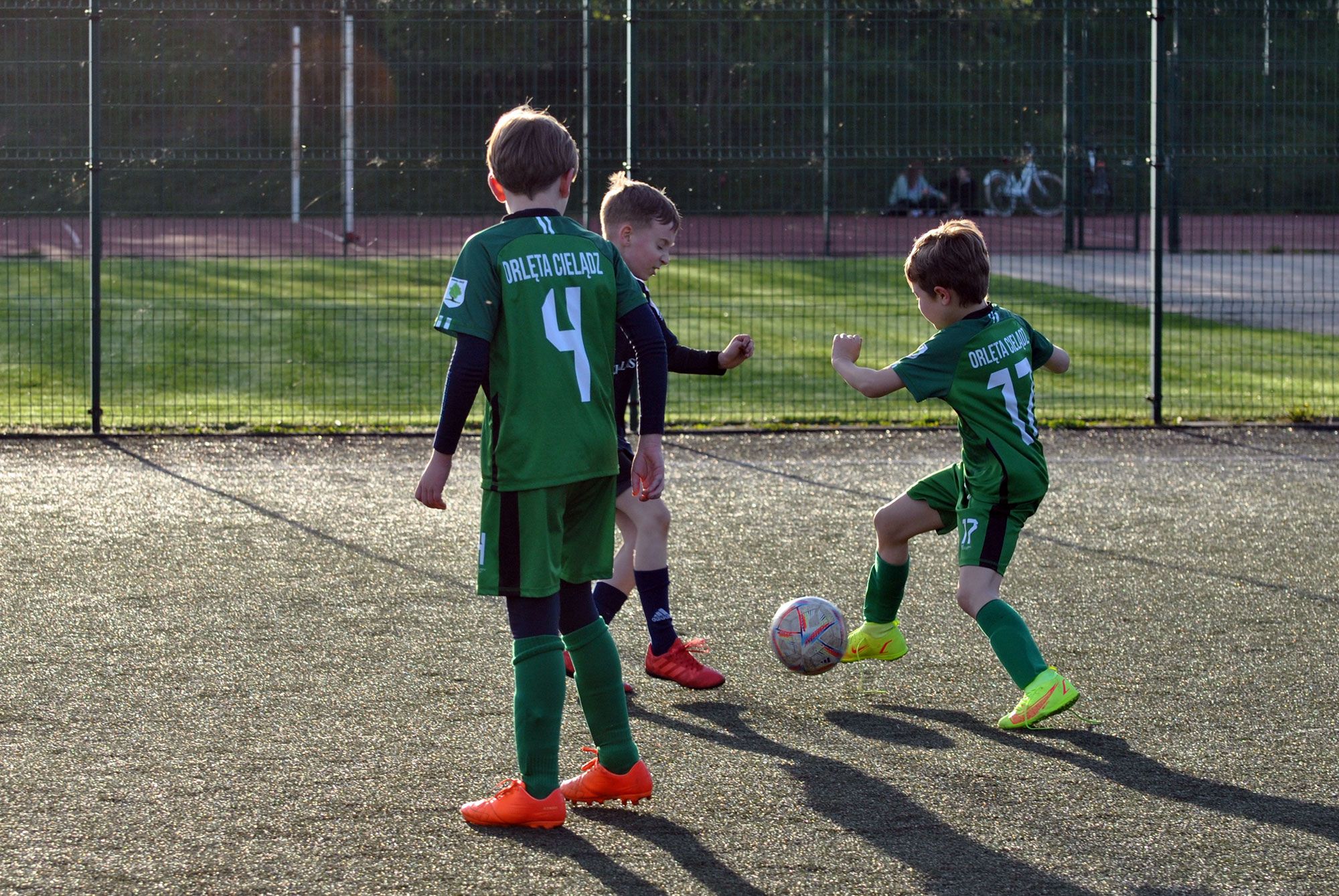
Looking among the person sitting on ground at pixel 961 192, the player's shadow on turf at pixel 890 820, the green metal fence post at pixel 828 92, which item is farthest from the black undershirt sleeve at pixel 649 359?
the person sitting on ground at pixel 961 192

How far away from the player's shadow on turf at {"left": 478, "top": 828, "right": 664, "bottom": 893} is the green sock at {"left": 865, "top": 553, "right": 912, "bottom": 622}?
1696 millimetres

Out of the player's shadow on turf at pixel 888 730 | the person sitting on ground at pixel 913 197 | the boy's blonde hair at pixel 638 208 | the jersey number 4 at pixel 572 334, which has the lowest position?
the player's shadow on turf at pixel 888 730

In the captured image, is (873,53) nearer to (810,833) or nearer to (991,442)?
(991,442)

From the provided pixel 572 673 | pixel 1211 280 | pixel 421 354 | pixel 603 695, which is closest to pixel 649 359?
pixel 603 695

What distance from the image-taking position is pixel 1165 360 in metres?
13.6

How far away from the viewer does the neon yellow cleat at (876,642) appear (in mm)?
5148

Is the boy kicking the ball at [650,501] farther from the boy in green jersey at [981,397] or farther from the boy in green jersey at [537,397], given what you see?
Result: the boy in green jersey at [537,397]

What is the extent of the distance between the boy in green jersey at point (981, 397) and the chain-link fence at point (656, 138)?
562 cm

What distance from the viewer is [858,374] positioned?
4.52m

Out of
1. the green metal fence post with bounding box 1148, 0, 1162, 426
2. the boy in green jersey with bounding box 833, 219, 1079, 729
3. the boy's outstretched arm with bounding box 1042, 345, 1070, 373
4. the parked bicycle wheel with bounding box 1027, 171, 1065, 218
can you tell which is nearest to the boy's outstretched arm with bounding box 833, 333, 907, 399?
the boy in green jersey with bounding box 833, 219, 1079, 729

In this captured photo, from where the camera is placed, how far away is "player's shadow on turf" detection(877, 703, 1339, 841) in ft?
12.6

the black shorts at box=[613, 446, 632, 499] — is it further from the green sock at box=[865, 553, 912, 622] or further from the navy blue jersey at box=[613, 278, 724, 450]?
the green sock at box=[865, 553, 912, 622]

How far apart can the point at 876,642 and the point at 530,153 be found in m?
2.20

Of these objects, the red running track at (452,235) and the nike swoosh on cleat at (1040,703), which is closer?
the nike swoosh on cleat at (1040,703)
